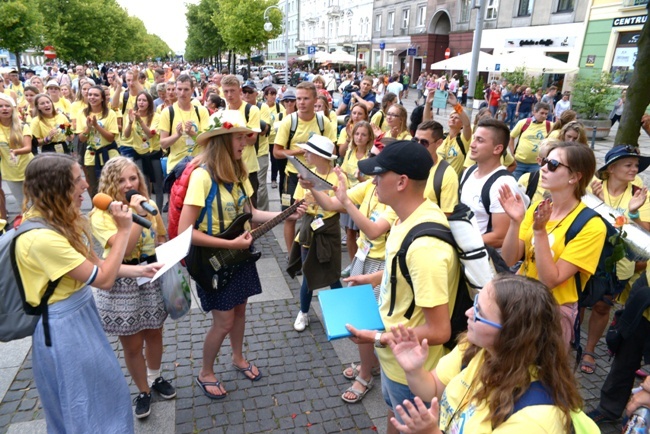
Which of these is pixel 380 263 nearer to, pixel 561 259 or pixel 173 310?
pixel 561 259

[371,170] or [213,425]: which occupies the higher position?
[371,170]

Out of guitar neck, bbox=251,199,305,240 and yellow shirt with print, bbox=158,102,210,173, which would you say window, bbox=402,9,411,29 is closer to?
yellow shirt with print, bbox=158,102,210,173

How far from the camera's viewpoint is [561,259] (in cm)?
273

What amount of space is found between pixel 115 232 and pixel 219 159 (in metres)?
0.87

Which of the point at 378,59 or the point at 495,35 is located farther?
the point at 378,59

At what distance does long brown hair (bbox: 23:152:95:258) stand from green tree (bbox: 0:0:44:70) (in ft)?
86.5

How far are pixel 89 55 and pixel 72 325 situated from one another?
35738mm

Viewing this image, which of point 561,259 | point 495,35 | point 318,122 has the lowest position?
point 561,259

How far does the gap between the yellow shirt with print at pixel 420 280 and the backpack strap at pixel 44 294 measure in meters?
1.82

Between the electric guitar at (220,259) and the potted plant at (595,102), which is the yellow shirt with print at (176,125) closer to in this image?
the electric guitar at (220,259)

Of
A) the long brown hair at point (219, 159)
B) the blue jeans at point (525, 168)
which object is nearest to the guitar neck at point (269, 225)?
the long brown hair at point (219, 159)

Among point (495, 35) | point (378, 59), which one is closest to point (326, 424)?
point (495, 35)

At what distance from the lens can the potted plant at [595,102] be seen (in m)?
15.3

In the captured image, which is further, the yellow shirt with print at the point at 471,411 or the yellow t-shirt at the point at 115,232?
the yellow t-shirt at the point at 115,232
